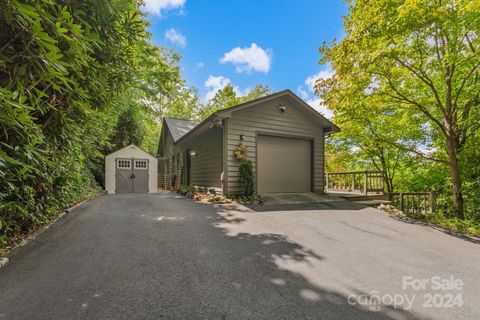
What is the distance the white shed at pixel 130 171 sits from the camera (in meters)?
12.2

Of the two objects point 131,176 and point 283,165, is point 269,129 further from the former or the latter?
point 131,176

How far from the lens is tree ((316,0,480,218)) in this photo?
4562mm

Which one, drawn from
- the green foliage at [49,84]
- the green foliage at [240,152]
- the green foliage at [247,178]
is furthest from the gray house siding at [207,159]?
the green foliage at [49,84]

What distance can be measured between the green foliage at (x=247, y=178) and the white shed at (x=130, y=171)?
852 cm

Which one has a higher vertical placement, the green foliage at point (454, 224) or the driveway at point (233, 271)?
the driveway at point (233, 271)

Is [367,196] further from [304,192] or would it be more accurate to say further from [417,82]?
[417,82]

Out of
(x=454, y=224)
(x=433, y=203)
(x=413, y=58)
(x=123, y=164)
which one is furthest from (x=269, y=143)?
(x=123, y=164)

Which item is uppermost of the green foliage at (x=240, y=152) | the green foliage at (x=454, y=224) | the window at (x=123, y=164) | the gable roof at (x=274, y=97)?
the gable roof at (x=274, y=97)

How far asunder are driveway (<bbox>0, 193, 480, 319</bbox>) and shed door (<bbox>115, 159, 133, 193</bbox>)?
8694 mm

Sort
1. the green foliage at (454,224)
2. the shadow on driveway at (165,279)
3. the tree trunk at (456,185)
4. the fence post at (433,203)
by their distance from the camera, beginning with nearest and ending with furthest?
the shadow on driveway at (165,279), the green foliage at (454,224), the tree trunk at (456,185), the fence post at (433,203)

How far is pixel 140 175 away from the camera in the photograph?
13.1 m

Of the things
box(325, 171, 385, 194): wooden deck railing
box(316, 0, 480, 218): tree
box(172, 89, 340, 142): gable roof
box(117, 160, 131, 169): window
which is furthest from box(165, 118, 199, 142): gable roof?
box(316, 0, 480, 218): tree

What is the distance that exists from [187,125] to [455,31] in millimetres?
13642

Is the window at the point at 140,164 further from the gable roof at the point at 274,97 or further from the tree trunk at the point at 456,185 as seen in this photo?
the tree trunk at the point at 456,185
